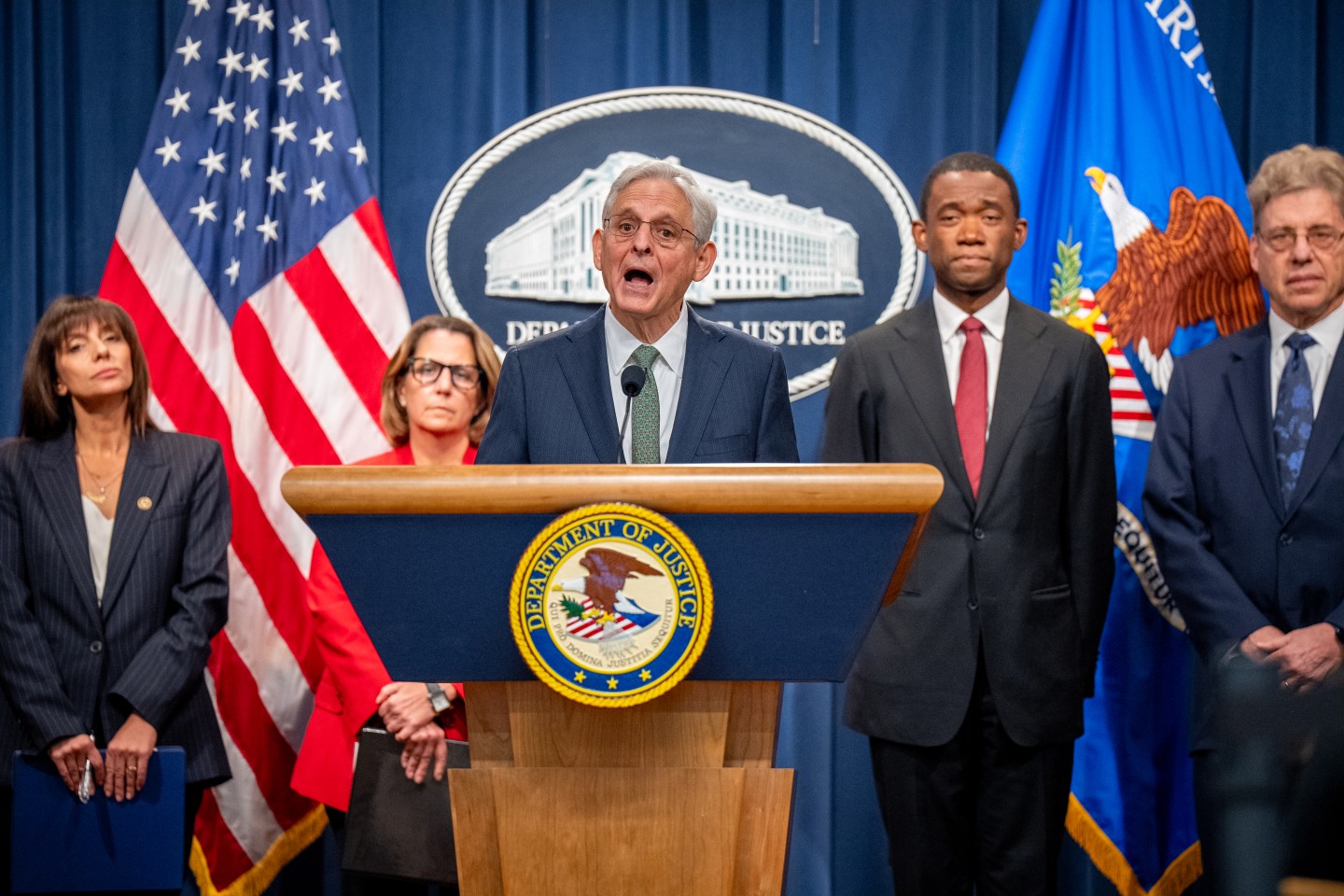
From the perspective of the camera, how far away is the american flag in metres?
3.55

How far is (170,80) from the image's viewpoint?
364cm

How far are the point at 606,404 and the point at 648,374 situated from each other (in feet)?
0.25

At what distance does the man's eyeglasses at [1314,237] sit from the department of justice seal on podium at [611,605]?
6.89ft

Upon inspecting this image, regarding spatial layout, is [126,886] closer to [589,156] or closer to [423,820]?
[423,820]

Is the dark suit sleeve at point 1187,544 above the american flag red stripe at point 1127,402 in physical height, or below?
below

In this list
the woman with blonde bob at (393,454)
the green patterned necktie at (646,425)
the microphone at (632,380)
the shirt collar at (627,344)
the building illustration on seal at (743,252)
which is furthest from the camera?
the building illustration on seal at (743,252)

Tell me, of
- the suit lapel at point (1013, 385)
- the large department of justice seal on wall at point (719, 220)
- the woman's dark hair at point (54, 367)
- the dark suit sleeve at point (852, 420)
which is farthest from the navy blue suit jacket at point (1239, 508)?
the woman's dark hair at point (54, 367)

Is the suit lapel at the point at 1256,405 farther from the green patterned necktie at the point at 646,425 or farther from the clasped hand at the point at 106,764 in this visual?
the clasped hand at the point at 106,764

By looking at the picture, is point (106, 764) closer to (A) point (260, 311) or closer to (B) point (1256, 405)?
(A) point (260, 311)

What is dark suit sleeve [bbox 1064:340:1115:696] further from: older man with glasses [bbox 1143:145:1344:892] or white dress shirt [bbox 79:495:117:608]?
white dress shirt [bbox 79:495:117:608]

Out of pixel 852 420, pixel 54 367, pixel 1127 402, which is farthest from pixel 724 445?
pixel 54 367

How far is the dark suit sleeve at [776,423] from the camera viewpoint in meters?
1.93

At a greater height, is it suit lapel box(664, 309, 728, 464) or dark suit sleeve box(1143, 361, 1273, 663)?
suit lapel box(664, 309, 728, 464)

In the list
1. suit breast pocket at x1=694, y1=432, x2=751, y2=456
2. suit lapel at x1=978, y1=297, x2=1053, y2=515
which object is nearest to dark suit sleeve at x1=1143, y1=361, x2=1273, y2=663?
suit lapel at x1=978, y1=297, x2=1053, y2=515
